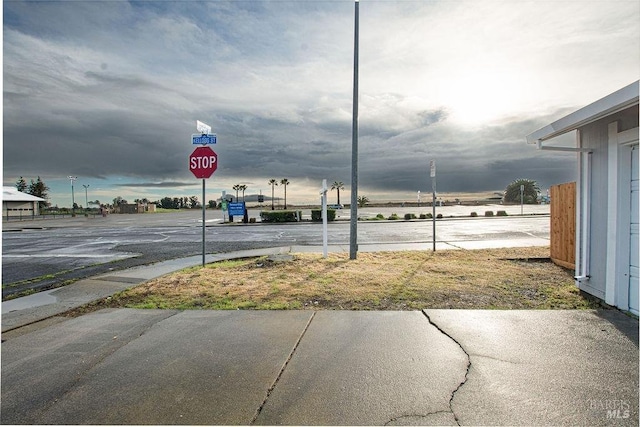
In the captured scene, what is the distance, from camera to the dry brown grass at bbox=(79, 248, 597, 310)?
5.48 meters

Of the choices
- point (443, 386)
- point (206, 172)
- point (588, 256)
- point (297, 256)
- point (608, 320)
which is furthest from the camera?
point (297, 256)

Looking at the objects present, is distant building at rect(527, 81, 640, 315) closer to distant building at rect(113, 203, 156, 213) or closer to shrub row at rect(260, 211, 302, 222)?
shrub row at rect(260, 211, 302, 222)

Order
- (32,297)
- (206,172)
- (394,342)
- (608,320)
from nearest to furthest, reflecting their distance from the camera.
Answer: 1. (394,342)
2. (608,320)
3. (32,297)
4. (206,172)

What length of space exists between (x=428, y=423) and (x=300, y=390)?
1070 mm

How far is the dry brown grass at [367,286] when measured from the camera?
548 centimetres

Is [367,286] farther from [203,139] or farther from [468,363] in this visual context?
[203,139]

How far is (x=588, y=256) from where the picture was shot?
588 cm

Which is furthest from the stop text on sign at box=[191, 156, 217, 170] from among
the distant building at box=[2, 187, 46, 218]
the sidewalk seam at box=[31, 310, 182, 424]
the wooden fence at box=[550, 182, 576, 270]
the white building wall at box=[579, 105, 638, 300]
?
the distant building at box=[2, 187, 46, 218]

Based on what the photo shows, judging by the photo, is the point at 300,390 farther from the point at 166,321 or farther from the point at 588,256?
the point at 588,256

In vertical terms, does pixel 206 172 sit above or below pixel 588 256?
above

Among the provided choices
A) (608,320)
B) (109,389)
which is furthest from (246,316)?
(608,320)

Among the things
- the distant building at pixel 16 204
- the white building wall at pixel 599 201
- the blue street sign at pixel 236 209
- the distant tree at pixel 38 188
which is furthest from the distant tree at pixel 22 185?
the white building wall at pixel 599 201

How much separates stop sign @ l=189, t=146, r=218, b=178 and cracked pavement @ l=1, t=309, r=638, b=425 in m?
4.81

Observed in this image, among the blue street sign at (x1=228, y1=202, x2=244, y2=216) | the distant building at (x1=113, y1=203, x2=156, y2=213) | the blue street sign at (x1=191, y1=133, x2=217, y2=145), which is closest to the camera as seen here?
the blue street sign at (x1=191, y1=133, x2=217, y2=145)
